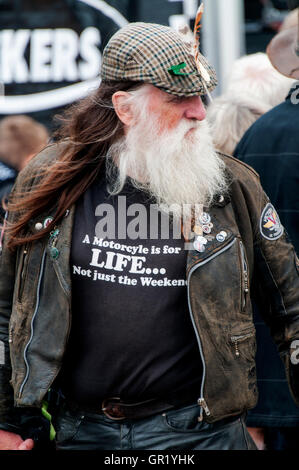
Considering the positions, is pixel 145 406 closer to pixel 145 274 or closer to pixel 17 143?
pixel 145 274

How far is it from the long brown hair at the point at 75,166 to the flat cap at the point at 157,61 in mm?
90

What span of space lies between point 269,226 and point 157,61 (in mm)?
625

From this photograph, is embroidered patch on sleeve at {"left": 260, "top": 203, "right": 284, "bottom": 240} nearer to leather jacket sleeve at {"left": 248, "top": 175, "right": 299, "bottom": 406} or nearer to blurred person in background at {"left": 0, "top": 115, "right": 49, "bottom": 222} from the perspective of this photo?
leather jacket sleeve at {"left": 248, "top": 175, "right": 299, "bottom": 406}

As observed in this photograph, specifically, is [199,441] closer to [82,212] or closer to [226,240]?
[226,240]

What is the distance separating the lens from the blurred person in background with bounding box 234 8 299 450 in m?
2.86

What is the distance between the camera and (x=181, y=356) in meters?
2.11

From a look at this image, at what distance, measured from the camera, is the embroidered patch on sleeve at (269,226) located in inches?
85.7

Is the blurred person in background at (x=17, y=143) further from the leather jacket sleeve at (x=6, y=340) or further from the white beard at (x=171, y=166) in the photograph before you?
the white beard at (x=171, y=166)

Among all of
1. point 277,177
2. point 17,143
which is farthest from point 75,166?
point 17,143

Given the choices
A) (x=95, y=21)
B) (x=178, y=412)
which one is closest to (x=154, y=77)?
(x=178, y=412)

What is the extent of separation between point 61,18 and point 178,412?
Result: 325 centimetres

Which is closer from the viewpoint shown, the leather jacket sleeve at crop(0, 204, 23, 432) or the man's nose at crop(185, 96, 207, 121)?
the man's nose at crop(185, 96, 207, 121)

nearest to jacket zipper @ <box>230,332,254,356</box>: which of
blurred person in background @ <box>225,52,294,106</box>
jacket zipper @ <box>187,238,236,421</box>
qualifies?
jacket zipper @ <box>187,238,236,421</box>

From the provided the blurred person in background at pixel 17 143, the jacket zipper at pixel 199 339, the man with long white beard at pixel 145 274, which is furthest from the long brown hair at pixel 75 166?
the blurred person in background at pixel 17 143
